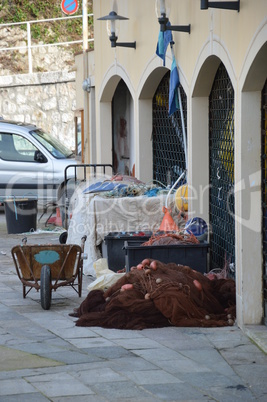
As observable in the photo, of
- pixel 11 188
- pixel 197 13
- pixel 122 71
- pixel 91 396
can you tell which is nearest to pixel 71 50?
pixel 11 188

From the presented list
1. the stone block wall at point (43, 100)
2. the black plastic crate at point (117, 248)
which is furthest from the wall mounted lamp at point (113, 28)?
the stone block wall at point (43, 100)

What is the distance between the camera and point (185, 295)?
26.9ft

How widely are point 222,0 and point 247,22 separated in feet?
2.54

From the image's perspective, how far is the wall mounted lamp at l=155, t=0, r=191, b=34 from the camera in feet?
32.4

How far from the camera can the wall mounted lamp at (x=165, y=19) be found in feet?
32.4

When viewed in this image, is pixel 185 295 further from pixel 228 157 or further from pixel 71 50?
pixel 71 50

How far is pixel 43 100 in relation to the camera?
2386 centimetres

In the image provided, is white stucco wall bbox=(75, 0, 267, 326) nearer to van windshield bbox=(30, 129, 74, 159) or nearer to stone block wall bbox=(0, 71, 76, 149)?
van windshield bbox=(30, 129, 74, 159)

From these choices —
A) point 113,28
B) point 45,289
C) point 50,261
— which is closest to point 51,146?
point 113,28

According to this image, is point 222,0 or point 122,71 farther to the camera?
point 122,71

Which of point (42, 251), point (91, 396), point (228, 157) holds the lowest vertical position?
point (91, 396)

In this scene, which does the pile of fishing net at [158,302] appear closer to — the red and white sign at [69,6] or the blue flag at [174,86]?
the blue flag at [174,86]

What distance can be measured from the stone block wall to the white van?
4.87 metres

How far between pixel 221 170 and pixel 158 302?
237cm
